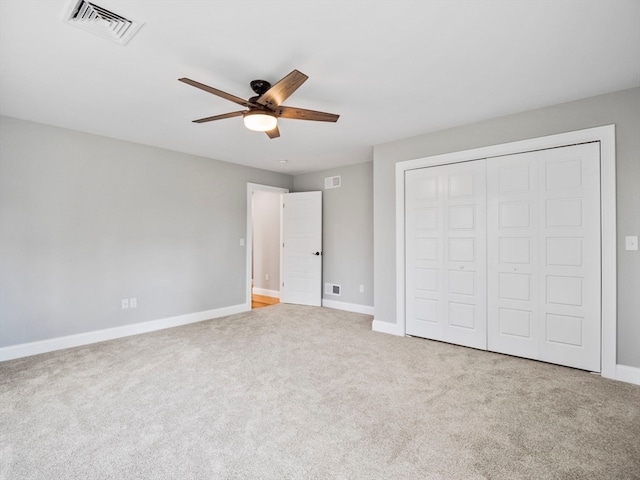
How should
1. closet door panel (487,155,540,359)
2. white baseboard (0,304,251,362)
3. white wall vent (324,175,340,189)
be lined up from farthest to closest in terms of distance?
white wall vent (324,175,340,189), white baseboard (0,304,251,362), closet door panel (487,155,540,359)

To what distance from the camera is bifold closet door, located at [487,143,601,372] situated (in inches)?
112

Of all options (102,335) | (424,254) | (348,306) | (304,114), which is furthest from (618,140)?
(102,335)

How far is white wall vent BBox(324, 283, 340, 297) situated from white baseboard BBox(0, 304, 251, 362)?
5.61 feet

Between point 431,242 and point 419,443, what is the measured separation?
7.74 ft

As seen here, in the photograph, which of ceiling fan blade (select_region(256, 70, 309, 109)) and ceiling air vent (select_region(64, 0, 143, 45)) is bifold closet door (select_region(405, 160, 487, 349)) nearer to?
ceiling fan blade (select_region(256, 70, 309, 109))

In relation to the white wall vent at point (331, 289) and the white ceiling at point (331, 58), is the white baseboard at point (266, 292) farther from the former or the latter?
the white ceiling at point (331, 58)

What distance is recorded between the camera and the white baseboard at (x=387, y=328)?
13.1 ft

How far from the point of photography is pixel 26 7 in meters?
1.72

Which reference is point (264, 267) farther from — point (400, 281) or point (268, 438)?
A: point (268, 438)

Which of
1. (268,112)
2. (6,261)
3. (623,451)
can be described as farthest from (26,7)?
(623,451)

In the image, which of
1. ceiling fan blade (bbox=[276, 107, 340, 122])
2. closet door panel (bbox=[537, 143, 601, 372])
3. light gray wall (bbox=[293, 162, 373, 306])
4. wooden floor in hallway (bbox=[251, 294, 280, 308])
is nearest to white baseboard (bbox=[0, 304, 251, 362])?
wooden floor in hallway (bbox=[251, 294, 280, 308])

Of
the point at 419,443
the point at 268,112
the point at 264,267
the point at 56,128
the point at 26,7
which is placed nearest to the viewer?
the point at 26,7

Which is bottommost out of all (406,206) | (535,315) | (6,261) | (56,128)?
(535,315)

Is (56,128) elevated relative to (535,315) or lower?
elevated
